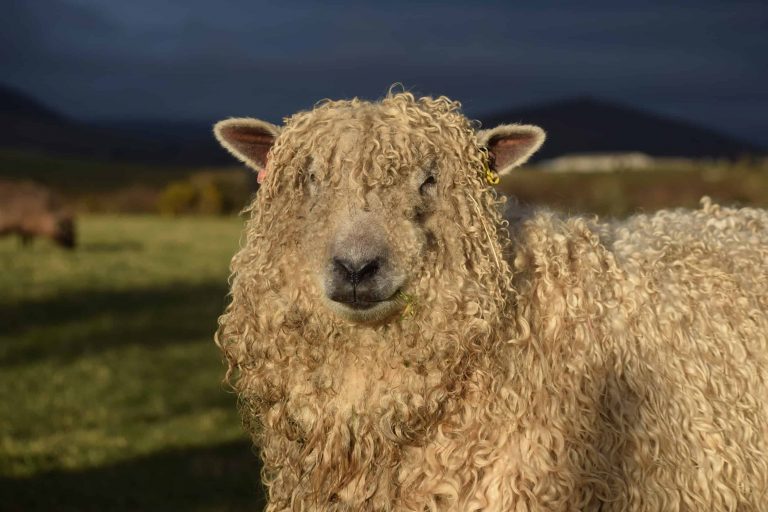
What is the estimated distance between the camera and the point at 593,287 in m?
3.87

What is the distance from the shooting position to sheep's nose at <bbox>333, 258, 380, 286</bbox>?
3.33 metres

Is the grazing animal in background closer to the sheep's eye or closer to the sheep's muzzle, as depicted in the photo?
the sheep's eye

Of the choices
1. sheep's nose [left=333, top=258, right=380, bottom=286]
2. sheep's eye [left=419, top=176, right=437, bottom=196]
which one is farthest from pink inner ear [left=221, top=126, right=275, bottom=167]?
sheep's nose [left=333, top=258, right=380, bottom=286]

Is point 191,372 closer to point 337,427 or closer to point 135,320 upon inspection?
point 135,320

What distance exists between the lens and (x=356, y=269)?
3332 mm

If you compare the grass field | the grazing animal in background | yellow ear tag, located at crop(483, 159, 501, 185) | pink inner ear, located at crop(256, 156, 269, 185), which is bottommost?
the grazing animal in background

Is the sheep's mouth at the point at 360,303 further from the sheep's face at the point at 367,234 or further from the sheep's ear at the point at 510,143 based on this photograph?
the sheep's ear at the point at 510,143

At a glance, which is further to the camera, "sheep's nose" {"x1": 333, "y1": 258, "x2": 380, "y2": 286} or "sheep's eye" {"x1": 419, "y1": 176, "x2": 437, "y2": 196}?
"sheep's eye" {"x1": 419, "y1": 176, "x2": 437, "y2": 196}

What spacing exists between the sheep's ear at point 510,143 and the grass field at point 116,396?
209 cm

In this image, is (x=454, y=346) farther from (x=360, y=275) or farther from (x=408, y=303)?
(x=360, y=275)

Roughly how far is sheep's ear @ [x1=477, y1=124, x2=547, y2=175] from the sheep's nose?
836mm

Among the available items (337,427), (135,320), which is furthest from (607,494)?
(135,320)

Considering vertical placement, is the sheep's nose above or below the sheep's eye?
below

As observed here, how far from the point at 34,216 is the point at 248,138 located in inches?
1036
